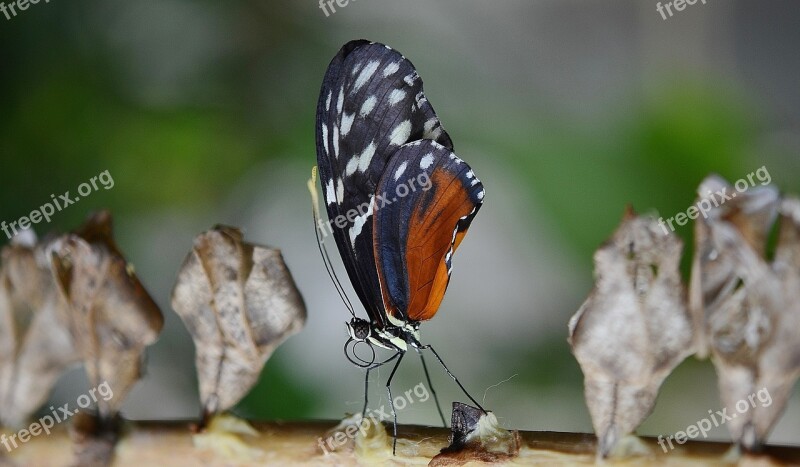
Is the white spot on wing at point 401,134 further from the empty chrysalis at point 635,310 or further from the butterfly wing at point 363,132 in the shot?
the empty chrysalis at point 635,310

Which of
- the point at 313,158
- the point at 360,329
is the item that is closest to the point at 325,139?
the point at 360,329

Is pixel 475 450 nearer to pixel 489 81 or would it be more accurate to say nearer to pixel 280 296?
pixel 280 296

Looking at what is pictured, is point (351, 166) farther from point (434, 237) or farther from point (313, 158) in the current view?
point (313, 158)

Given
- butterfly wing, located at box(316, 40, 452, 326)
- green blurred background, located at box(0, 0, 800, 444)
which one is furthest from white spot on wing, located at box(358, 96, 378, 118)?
green blurred background, located at box(0, 0, 800, 444)

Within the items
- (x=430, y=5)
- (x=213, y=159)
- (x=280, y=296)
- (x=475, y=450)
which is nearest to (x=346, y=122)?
(x=280, y=296)

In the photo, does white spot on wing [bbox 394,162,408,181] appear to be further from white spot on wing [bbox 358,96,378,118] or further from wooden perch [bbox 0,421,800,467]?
wooden perch [bbox 0,421,800,467]

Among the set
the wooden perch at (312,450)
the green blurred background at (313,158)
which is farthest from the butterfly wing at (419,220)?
the green blurred background at (313,158)

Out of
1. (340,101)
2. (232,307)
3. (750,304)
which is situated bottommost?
(750,304)
